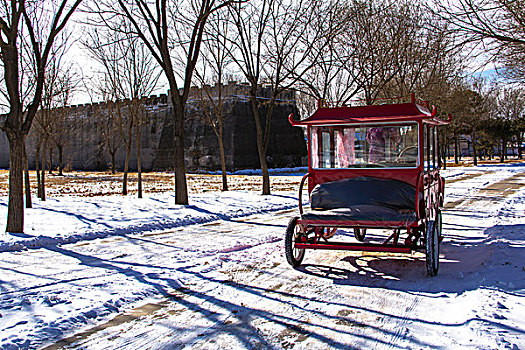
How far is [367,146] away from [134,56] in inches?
641

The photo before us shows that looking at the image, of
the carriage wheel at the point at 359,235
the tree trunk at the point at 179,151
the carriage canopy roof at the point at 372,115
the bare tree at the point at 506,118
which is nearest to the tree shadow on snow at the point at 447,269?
the carriage wheel at the point at 359,235

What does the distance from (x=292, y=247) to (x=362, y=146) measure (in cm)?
246

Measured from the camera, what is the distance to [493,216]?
42.8 feet

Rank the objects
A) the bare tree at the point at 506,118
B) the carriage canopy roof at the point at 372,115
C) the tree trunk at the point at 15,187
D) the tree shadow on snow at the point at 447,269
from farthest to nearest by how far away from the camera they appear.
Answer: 1. the bare tree at the point at 506,118
2. the tree trunk at the point at 15,187
3. the carriage canopy roof at the point at 372,115
4. the tree shadow on snow at the point at 447,269

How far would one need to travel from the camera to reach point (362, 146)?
8633 millimetres

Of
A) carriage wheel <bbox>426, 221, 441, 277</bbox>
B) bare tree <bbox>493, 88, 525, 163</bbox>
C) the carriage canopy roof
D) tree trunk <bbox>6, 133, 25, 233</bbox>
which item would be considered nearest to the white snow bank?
tree trunk <bbox>6, 133, 25, 233</bbox>

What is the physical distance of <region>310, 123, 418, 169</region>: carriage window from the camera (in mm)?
8039

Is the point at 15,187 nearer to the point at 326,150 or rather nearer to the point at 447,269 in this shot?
the point at 326,150

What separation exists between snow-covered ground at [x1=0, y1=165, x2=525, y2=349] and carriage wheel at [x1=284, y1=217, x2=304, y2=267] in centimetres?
22

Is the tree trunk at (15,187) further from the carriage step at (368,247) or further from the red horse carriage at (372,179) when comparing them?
the carriage step at (368,247)

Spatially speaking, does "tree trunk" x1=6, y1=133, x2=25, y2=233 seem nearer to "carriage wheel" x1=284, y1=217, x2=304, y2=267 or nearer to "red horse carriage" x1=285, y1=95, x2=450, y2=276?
"red horse carriage" x1=285, y1=95, x2=450, y2=276

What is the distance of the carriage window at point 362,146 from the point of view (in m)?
8.04

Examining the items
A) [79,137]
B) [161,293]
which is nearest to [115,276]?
[161,293]

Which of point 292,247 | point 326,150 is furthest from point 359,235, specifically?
point 292,247
